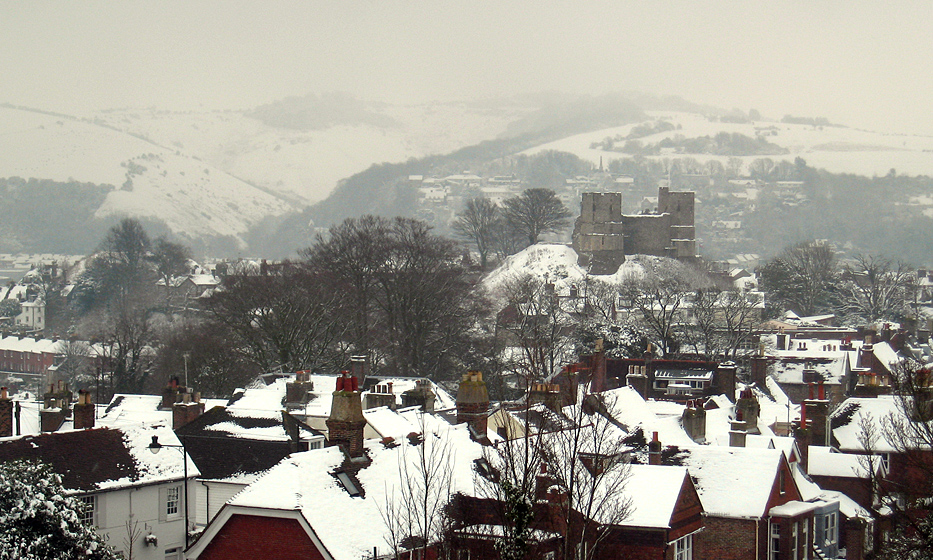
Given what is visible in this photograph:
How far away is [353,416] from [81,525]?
199 inches

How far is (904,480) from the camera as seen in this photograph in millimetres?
28109

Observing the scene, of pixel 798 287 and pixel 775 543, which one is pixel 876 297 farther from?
pixel 775 543

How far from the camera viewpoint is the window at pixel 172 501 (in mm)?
29859

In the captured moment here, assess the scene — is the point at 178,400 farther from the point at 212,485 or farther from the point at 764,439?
the point at 764,439

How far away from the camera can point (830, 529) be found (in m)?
30.9

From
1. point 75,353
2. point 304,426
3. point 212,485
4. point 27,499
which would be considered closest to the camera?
point 27,499

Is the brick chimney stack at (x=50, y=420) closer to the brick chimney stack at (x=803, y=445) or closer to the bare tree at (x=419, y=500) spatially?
the bare tree at (x=419, y=500)

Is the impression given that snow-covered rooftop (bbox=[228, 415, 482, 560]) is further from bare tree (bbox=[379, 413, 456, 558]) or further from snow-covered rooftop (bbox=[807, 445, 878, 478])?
snow-covered rooftop (bbox=[807, 445, 878, 478])

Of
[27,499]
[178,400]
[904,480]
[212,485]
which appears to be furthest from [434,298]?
[27,499]

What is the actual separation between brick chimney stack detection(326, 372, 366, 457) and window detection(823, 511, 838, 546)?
12569 millimetres

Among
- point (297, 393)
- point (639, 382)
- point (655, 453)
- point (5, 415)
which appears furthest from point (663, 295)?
point (655, 453)

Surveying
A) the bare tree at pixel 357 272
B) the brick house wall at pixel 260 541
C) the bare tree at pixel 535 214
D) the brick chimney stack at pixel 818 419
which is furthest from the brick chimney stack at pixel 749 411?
the bare tree at pixel 535 214

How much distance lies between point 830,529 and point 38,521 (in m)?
18.0

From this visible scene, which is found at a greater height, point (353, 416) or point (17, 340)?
point (353, 416)
